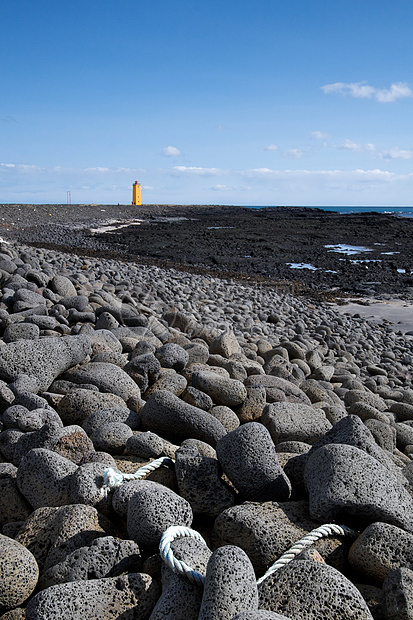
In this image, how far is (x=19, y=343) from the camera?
3.93 meters

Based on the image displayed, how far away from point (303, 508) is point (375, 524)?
0.37 meters

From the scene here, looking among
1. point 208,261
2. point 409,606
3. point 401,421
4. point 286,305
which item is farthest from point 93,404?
point 208,261

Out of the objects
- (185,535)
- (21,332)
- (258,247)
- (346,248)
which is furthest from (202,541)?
(346,248)

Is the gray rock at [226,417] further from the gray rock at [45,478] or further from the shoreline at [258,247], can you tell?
the shoreline at [258,247]

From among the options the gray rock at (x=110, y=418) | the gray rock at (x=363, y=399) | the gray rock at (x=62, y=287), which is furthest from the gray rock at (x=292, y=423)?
the gray rock at (x=62, y=287)

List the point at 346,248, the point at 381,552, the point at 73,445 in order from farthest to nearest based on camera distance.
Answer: the point at 346,248, the point at 73,445, the point at 381,552

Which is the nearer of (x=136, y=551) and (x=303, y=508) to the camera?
(x=136, y=551)

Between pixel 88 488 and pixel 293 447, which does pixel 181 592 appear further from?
pixel 293 447

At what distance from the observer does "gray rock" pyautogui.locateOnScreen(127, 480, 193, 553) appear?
198 centimetres

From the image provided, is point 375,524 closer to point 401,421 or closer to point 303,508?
point 303,508

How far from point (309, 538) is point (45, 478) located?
1.19 meters

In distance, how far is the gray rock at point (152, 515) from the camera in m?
1.98

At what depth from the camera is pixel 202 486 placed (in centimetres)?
233

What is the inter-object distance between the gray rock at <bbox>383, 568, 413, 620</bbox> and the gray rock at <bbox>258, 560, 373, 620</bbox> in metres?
0.13
